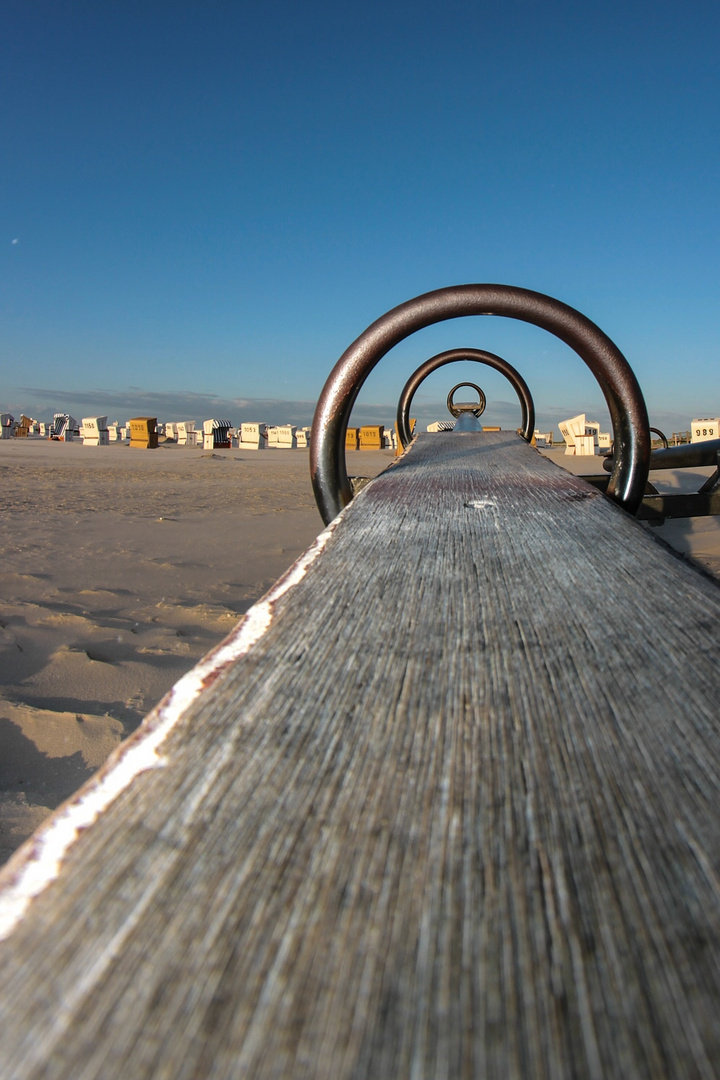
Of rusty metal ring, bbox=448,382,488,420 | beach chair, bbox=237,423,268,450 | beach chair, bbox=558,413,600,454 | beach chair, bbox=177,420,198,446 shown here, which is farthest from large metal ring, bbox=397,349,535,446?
beach chair, bbox=177,420,198,446

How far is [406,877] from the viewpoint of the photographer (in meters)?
0.32

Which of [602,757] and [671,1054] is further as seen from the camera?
[602,757]

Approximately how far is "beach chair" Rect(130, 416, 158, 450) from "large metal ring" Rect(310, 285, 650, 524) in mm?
22534

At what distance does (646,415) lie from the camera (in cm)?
157

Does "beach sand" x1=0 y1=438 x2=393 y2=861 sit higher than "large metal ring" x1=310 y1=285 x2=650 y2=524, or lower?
lower

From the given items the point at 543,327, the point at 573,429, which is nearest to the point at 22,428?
the point at 573,429

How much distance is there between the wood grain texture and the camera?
245 mm

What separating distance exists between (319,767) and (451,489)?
105 cm

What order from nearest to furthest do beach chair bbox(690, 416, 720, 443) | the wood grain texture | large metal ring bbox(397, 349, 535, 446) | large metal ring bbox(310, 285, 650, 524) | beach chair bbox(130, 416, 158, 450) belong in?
the wood grain texture, large metal ring bbox(310, 285, 650, 524), large metal ring bbox(397, 349, 535, 446), beach chair bbox(690, 416, 720, 443), beach chair bbox(130, 416, 158, 450)

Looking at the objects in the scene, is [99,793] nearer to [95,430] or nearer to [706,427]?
[706,427]

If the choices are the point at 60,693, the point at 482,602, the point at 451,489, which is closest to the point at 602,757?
the point at 482,602

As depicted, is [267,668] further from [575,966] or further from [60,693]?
[60,693]

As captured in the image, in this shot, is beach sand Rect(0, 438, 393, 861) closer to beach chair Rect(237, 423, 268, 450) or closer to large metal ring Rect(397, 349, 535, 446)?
large metal ring Rect(397, 349, 535, 446)

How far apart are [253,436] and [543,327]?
2681 centimetres
